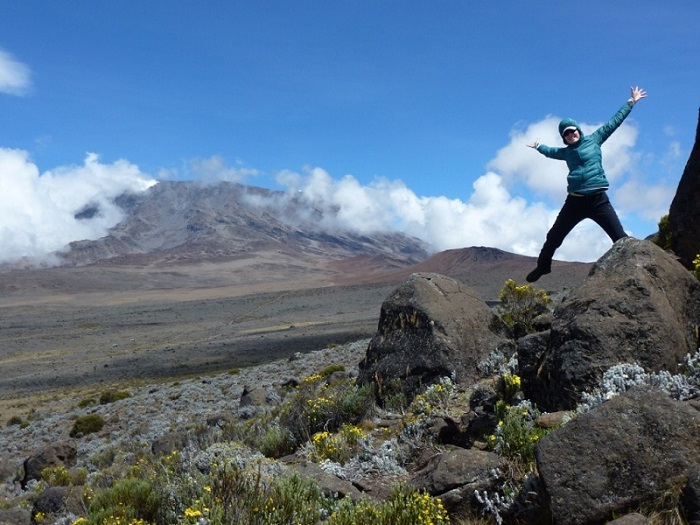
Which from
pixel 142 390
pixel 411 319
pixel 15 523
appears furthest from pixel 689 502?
pixel 142 390

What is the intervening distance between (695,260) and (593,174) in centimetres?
157

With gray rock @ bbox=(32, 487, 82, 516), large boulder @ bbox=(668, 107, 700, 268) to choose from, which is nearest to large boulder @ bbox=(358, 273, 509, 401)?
large boulder @ bbox=(668, 107, 700, 268)

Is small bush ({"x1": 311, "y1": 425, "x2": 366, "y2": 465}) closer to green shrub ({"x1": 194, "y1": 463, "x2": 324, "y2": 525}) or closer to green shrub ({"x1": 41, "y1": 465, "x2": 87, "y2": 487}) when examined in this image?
green shrub ({"x1": 194, "y1": 463, "x2": 324, "y2": 525})

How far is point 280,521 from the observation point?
14.7 ft

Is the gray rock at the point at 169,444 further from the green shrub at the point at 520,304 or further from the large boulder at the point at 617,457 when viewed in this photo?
the large boulder at the point at 617,457

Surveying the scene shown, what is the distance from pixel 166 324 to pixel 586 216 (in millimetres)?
76992

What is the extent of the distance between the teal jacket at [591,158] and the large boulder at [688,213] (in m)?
0.83

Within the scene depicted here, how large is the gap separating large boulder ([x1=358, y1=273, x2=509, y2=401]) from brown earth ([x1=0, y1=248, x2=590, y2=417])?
1741cm

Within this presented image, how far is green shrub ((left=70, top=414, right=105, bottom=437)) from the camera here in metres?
18.3

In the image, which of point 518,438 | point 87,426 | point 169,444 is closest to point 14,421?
point 87,426

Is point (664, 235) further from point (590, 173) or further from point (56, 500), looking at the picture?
point (56, 500)

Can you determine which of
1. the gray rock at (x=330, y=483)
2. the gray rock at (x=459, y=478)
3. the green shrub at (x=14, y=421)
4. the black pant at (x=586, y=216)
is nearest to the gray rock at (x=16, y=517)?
the gray rock at (x=330, y=483)

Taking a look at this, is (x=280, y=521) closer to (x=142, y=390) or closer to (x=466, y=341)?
(x=466, y=341)

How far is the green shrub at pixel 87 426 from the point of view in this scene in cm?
1827
